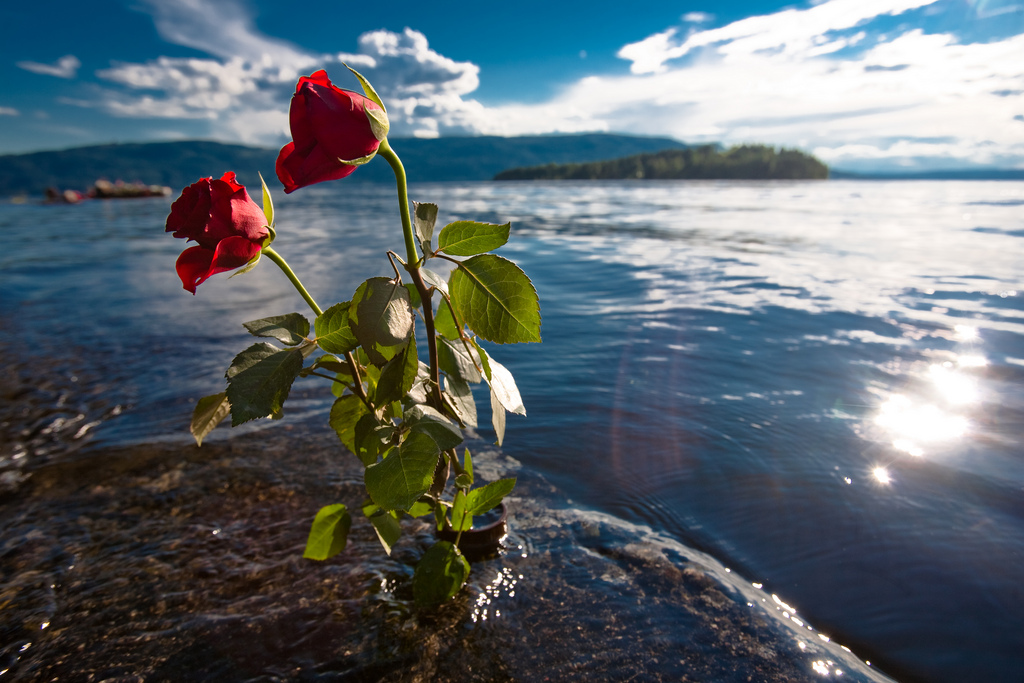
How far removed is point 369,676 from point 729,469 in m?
2.14

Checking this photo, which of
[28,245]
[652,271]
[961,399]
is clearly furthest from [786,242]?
[28,245]

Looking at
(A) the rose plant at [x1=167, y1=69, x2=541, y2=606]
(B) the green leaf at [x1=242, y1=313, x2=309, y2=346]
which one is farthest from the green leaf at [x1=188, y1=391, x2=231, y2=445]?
(B) the green leaf at [x1=242, y1=313, x2=309, y2=346]

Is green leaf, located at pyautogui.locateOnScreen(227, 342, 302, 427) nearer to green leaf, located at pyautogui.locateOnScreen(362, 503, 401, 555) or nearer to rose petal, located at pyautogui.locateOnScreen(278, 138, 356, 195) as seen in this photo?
rose petal, located at pyautogui.locateOnScreen(278, 138, 356, 195)

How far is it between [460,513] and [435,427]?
59cm

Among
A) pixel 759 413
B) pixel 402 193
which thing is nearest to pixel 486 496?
pixel 402 193

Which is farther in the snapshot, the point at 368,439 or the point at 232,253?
the point at 368,439

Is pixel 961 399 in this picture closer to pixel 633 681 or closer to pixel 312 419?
pixel 633 681

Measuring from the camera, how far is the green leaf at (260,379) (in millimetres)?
1104

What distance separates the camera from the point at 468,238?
1.14 m

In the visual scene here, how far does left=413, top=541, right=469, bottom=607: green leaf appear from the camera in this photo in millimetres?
1579

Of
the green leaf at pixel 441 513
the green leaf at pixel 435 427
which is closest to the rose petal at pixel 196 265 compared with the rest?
the green leaf at pixel 435 427

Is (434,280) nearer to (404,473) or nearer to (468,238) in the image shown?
(468,238)

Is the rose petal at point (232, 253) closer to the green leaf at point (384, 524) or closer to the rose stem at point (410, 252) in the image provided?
the rose stem at point (410, 252)

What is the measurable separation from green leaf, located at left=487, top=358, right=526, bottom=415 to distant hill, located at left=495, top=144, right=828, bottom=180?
91.3m
